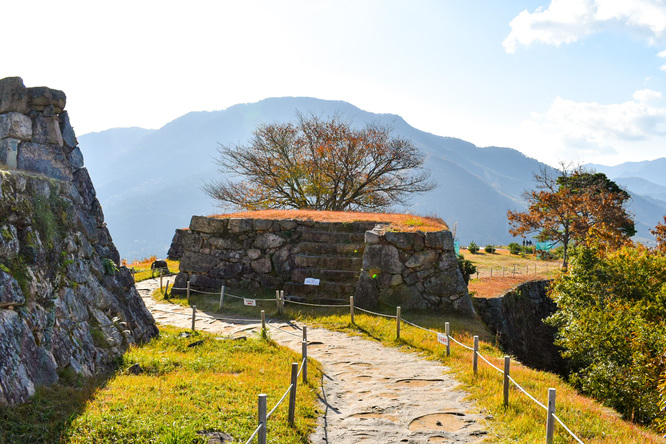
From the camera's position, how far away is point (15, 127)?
912 cm

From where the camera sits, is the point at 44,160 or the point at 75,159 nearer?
the point at 44,160

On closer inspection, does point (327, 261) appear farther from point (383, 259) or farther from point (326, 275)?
point (383, 259)

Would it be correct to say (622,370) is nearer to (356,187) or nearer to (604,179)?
(356,187)

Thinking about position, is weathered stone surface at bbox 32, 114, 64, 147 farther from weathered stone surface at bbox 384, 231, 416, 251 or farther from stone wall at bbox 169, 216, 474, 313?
weathered stone surface at bbox 384, 231, 416, 251

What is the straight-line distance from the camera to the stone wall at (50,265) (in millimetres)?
6504

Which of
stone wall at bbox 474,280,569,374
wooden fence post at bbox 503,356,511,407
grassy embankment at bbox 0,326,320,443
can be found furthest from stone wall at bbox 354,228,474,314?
wooden fence post at bbox 503,356,511,407

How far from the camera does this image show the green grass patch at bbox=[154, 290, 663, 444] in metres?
6.68

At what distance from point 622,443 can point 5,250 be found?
30.9 feet

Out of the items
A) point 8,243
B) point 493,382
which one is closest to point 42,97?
point 8,243

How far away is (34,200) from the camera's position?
826 centimetres

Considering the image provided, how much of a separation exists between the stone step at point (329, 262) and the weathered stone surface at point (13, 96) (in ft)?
35.0

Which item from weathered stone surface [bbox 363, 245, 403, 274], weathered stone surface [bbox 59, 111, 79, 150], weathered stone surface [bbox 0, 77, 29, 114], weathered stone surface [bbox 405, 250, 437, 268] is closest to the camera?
weathered stone surface [bbox 0, 77, 29, 114]

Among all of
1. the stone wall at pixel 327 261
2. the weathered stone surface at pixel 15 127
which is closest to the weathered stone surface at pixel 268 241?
the stone wall at pixel 327 261

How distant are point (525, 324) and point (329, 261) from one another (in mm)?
10783
